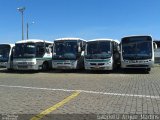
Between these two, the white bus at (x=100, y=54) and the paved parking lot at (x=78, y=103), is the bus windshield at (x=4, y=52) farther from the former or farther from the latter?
the paved parking lot at (x=78, y=103)

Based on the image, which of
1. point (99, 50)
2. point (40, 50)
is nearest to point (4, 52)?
point (40, 50)

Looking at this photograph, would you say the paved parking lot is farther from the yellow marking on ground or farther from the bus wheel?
the bus wheel

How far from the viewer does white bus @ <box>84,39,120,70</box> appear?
2311 cm

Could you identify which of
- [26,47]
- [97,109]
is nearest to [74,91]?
[97,109]

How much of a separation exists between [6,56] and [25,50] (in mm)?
2179

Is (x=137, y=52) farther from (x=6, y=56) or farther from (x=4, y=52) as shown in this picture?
(x=4, y=52)

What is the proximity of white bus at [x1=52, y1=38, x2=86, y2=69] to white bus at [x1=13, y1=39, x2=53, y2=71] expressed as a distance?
120 centimetres

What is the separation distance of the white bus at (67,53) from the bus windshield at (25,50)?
5.36ft

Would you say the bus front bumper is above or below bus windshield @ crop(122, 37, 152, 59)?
below

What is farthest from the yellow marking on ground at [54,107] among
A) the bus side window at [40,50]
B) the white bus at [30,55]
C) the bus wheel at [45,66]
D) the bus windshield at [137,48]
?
the bus wheel at [45,66]

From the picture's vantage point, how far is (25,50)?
2498 centimetres

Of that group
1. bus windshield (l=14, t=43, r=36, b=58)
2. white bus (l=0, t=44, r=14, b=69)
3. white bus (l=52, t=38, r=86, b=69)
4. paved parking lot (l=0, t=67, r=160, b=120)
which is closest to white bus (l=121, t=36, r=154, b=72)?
white bus (l=52, t=38, r=86, b=69)

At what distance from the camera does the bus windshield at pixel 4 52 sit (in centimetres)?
2605

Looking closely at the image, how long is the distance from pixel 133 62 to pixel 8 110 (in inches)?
588
